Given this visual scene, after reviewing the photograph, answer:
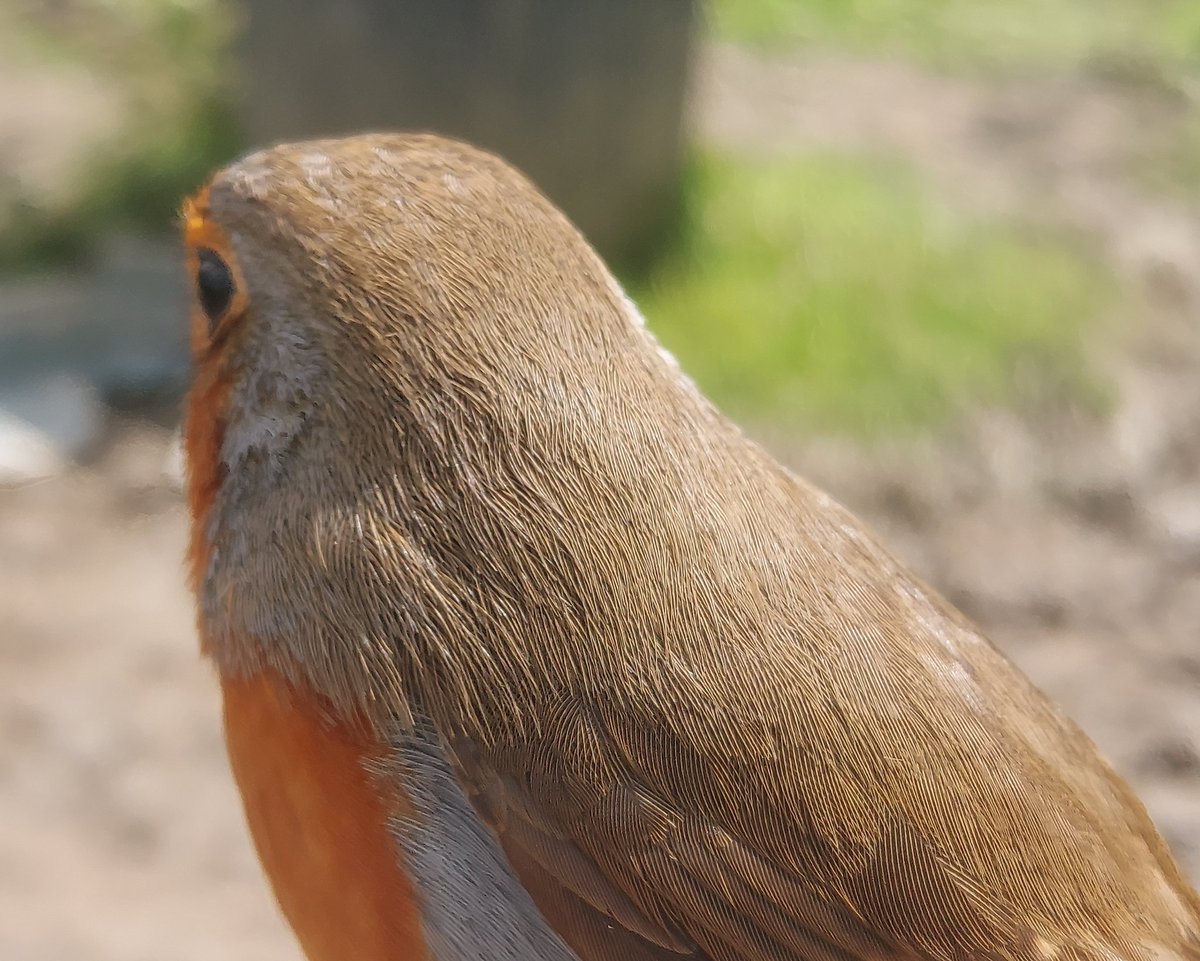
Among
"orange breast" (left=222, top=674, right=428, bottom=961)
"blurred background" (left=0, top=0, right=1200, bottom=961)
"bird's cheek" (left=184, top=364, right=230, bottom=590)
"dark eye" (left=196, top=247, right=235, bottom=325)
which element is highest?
"blurred background" (left=0, top=0, right=1200, bottom=961)

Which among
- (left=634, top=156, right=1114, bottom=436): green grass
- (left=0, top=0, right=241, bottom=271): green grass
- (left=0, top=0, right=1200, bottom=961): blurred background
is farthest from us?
(left=0, top=0, right=241, bottom=271): green grass

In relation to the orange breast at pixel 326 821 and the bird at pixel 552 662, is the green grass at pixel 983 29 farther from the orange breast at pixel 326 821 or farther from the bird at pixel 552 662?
the orange breast at pixel 326 821

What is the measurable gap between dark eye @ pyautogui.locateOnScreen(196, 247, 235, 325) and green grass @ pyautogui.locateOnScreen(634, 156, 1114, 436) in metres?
2.79

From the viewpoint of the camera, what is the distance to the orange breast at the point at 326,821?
4.38ft

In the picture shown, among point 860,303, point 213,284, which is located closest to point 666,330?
point 860,303

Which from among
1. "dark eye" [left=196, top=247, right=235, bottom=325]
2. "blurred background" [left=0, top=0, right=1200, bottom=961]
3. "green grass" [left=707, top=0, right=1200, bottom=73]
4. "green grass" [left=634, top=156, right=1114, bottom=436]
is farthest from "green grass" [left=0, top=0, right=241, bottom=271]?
"dark eye" [left=196, top=247, right=235, bottom=325]

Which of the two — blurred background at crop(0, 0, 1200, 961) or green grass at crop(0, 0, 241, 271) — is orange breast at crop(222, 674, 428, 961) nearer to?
blurred background at crop(0, 0, 1200, 961)

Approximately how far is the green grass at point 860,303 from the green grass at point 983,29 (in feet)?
5.83

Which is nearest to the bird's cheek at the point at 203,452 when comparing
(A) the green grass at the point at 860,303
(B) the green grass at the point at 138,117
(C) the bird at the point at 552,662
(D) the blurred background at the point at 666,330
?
(C) the bird at the point at 552,662

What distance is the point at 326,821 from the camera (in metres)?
1.34

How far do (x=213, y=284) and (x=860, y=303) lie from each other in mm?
3504

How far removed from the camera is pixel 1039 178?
18.9ft

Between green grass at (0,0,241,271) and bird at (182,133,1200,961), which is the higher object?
green grass at (0,0,241,271)

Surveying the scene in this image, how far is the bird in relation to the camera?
1263mm
